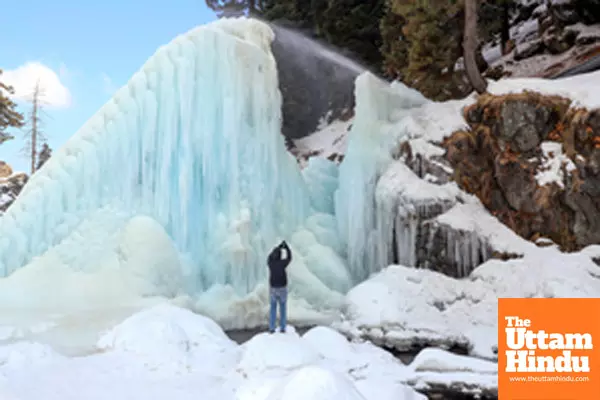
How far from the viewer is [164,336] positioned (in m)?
6.76

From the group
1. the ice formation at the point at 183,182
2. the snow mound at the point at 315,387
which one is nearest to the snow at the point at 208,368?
the snow mound at the point at 315,387

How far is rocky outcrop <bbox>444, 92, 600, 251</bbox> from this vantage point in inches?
496

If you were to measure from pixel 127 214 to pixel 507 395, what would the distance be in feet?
30.9

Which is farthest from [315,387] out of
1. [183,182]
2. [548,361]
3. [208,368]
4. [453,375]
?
[183,182]

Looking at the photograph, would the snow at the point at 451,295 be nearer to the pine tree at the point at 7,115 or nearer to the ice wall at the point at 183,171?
the ice wall at the point at 183,171

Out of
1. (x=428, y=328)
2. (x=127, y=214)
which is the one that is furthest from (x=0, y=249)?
(x=428, y=328)

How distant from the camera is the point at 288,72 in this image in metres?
30.8

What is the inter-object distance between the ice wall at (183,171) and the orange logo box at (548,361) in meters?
6.72

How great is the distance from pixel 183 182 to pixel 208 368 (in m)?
6.59

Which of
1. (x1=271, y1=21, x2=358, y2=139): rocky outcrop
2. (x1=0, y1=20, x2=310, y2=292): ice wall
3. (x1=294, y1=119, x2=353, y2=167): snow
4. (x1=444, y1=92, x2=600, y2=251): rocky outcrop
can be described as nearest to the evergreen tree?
(x1=444, y1=92, x2=600, y2=251): rocky outcrop

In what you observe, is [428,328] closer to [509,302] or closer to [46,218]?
[509,302]

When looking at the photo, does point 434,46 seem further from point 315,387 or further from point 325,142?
point 315,387

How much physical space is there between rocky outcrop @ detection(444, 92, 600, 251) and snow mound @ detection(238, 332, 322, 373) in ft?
28.7

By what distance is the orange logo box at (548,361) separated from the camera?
19.7 ft
